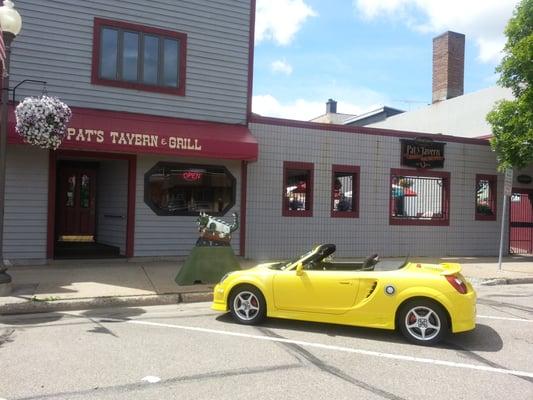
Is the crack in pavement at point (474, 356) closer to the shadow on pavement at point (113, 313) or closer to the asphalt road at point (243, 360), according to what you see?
the asphalt road at point (243, 360)

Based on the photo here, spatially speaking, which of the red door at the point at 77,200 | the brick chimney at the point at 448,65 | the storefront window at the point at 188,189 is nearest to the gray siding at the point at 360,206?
the storefront window at the point at 188,189

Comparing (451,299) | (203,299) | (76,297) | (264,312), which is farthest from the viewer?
(203,299)

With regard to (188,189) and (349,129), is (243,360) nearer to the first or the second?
(188,189)

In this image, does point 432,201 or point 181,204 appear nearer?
point 181,204

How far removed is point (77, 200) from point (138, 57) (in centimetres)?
437

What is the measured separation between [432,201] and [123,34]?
1000 centimetres

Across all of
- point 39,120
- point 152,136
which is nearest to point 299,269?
point 39,120

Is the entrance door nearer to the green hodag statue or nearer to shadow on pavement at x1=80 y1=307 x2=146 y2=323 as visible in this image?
the green hodag statue

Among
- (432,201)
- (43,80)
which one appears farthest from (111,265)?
(432,201)

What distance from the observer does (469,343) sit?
6527mm

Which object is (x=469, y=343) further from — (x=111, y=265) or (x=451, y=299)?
(x=111, y=265)

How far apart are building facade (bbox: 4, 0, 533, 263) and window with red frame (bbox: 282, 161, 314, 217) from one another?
0.11ft

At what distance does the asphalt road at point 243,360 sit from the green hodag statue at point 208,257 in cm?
197

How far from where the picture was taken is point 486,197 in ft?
56.1
